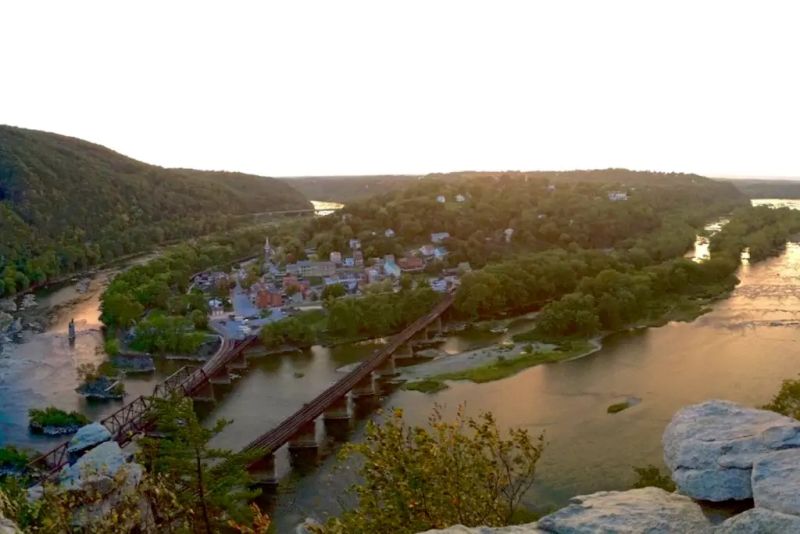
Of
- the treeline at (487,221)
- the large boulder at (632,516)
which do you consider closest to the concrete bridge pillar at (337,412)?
the large boulder at (632,516)

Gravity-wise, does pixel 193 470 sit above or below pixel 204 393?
above

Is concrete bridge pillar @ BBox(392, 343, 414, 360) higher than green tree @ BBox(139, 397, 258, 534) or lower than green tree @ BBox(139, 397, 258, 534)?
lower

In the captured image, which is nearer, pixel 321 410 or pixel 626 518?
pixel 626 518

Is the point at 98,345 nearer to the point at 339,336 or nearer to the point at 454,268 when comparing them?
the point at 339,336

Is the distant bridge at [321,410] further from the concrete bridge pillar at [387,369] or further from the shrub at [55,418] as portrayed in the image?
the shrub at [55,418]

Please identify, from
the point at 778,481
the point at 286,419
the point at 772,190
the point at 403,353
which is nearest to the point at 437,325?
the point at 403,353

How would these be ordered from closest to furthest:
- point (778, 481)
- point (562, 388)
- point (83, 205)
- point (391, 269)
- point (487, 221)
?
point (778, 481) → point (562, 388) → point (391, 269) → point (487, 221) → point (83, 205)

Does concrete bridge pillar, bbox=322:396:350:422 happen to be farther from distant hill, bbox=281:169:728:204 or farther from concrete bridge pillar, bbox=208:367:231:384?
distant hill, bbox=281:169:728:204

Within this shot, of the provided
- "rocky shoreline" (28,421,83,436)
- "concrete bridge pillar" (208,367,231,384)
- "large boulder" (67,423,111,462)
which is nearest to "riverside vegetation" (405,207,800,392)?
"concrete bridge pillar" (208,367,231,384)

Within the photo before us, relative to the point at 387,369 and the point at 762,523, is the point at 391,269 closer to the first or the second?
the point at 387,369
